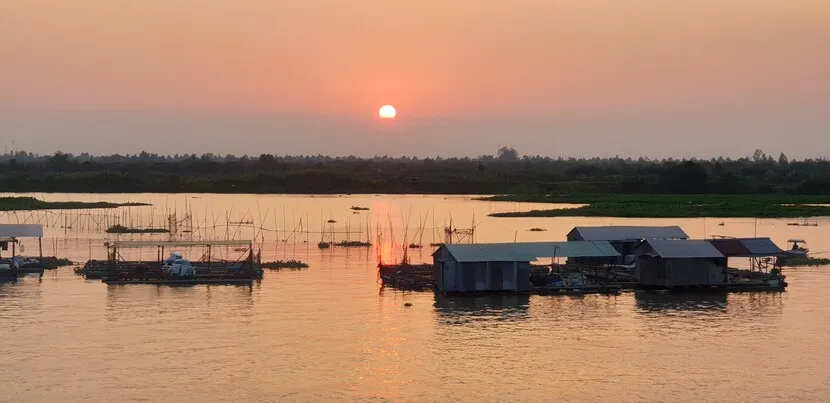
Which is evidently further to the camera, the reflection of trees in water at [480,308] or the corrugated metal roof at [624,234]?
the corrugated metal roof at [624,234]

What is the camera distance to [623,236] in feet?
168

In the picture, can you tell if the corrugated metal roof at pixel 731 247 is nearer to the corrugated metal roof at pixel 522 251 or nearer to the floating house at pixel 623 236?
the floating house at pixel 623 236

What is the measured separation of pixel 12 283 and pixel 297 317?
16.6 m

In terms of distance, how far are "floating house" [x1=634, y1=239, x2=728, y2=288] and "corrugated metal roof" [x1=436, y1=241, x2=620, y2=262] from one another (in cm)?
174

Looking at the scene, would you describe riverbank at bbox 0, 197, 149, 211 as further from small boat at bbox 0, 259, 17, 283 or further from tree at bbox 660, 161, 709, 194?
tree at bbox 660, 161, 709, 194

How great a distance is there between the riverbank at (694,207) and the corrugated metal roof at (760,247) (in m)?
43.4

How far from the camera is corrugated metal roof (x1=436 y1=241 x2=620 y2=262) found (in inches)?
1650

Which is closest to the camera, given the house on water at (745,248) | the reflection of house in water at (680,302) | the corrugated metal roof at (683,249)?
the reflection of house in water at (680,302)

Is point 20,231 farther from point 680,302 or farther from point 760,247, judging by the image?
point 760,247

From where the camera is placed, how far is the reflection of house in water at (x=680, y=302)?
3975cm

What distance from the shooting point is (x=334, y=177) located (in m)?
152

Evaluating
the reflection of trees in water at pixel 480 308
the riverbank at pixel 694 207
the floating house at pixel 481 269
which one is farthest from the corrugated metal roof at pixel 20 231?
the riverbank at pixel 694 207

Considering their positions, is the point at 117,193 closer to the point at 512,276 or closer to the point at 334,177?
the point at 334,177

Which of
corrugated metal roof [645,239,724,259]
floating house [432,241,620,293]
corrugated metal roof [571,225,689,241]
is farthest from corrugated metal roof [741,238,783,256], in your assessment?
floating house [432,241,620,293]
